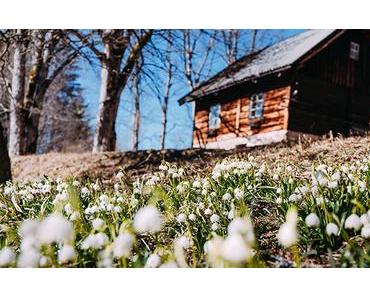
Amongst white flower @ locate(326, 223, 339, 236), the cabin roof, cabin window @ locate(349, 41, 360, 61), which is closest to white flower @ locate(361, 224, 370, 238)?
white flower @ locate(326, 223, 339, 236)

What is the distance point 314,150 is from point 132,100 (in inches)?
118

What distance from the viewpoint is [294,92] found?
11195 millimetres

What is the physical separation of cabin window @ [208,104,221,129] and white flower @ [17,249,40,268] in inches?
436

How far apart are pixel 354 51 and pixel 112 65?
267 inches

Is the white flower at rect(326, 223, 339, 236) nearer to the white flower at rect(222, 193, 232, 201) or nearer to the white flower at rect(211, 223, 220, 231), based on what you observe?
the white flower at rect(211, 223, 220, 231)

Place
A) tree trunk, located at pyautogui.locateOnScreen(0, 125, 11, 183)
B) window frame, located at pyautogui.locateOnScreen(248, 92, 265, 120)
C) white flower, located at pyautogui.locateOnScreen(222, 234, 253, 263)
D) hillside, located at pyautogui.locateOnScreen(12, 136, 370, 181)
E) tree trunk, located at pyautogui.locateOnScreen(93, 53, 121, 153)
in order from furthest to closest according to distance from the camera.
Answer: window frame, located at pyautogui.locateOnScreen(248, 92, 265, 120), tree trunk, located at pyautogui.locateOnScreen(93, 53, 121, 153), tree trunk, located at pyautogui.locateOnScreen(0, 125, 11, 183), hillside, located at pyautogui.locateOnScreen(12, 136, 370, 181), white flower, located at pyautogui.locateOnScreen(222, 234, 253, 263)

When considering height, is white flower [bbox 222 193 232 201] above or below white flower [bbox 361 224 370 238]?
above

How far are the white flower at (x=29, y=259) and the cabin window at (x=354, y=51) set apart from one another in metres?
10.3

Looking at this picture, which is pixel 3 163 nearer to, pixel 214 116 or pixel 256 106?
pixel 256 106

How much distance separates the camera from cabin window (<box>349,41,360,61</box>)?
11.2 m

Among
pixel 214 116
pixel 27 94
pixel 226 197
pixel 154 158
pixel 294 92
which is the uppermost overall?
pixel 294 92

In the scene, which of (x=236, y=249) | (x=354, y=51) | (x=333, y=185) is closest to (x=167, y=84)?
(x=333, y=185)
